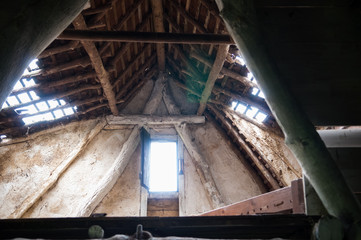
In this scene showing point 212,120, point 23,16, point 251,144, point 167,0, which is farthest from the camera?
point 212,120

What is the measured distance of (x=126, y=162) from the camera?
284 inches

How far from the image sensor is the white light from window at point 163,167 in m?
7.31

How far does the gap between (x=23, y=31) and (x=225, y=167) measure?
21.6 ft

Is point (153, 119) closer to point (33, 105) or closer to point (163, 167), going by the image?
point (163, 167)

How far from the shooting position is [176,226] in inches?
46.1

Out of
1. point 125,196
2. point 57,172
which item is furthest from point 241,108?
point 57,172

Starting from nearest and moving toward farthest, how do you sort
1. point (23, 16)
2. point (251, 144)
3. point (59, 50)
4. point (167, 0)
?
1. point (23, 16)
2. point (59, 50)
3. point (167, 0)
4. point (251, 144)

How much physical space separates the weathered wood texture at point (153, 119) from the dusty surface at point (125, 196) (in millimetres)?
1024

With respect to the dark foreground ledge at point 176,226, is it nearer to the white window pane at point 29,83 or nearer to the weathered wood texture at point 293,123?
the weathered wood texture at point 293,123

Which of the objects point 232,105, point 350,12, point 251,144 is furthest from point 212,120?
point 350,12

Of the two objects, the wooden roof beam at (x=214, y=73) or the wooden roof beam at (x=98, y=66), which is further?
the wooden roof beam at (x=214, y=73)

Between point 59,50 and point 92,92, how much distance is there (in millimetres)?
1984

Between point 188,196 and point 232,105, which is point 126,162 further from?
point 232,105

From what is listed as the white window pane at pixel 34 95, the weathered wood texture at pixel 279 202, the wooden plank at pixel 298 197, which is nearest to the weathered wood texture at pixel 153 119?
the white window pane at pixel 34 95
